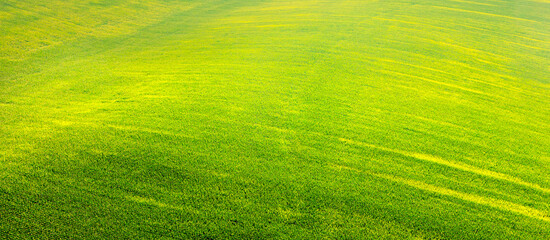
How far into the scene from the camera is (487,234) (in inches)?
125

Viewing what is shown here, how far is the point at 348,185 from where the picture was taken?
146 inches

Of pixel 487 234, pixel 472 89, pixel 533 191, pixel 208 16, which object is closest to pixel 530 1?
pixel 472 89

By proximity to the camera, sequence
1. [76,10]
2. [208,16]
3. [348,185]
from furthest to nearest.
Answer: [208,16] < [76,10] < [348,185]

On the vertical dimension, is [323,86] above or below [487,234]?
above

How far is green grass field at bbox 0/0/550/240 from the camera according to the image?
3229 mm

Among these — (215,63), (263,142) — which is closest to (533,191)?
(263,142)

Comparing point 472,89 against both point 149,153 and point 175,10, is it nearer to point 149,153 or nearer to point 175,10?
point 149,153

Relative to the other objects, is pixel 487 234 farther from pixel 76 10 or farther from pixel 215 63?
pixel 76 10

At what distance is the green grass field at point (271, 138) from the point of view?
3229mm

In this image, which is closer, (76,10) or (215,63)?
(215,63)

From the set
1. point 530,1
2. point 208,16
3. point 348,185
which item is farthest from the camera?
point 530,1

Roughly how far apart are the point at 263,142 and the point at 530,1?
72.3 ft

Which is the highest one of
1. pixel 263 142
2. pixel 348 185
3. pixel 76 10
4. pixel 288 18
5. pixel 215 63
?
pixel 76 10

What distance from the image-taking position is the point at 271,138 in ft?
14.9
